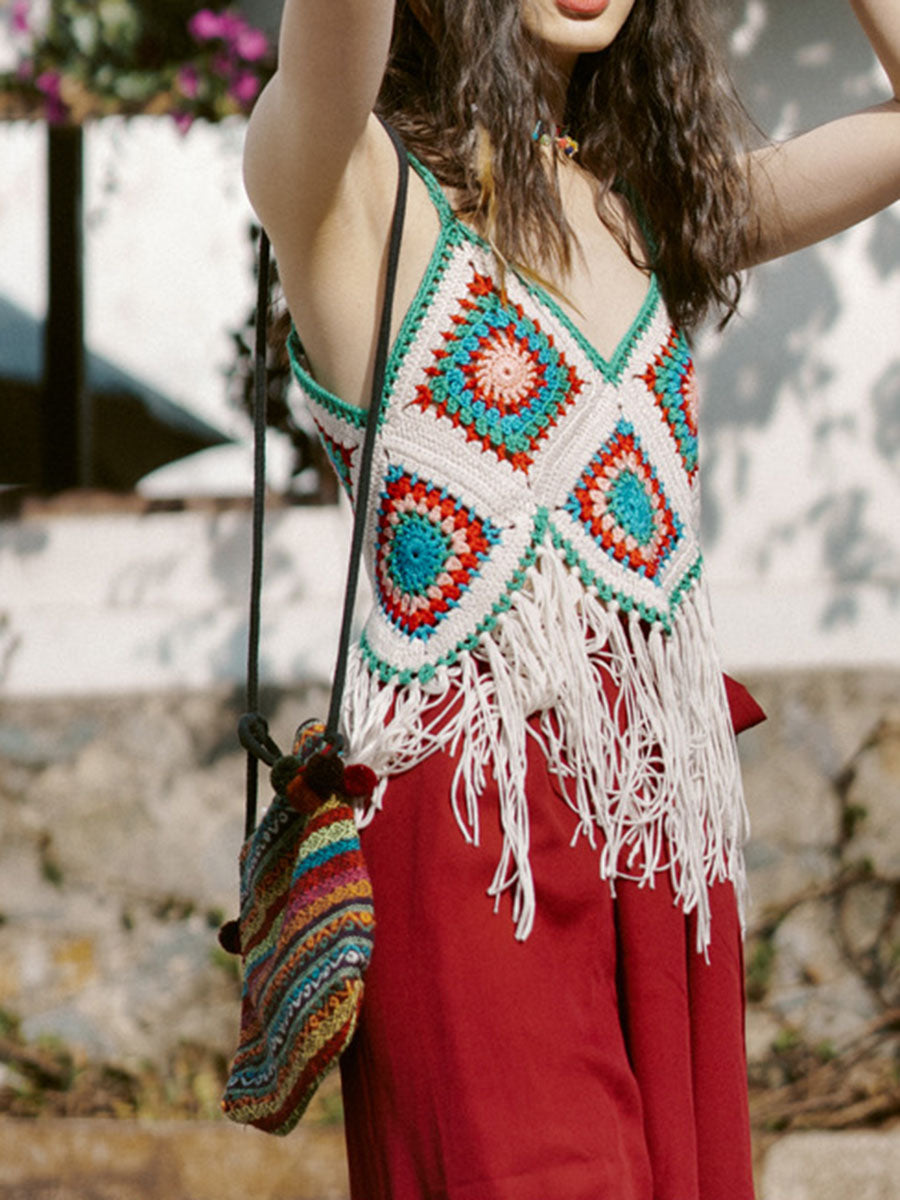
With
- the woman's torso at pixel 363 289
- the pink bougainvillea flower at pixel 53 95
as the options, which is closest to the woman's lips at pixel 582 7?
the woman's torso at pixel 363 289

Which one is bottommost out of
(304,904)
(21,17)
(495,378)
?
(304,904)

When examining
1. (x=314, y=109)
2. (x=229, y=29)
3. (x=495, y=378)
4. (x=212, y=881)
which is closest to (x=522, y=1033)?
(x=495, y=378)

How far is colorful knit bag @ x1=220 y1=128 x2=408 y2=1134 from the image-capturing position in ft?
4.67

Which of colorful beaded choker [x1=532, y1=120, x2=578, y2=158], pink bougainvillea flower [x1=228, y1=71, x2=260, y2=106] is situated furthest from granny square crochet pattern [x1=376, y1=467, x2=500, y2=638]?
pink bougainvillea flower [x1=228, y1=71, x2=260, y2=106]

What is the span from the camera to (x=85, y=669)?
425cm

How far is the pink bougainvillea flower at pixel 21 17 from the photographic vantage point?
4230 millimetres

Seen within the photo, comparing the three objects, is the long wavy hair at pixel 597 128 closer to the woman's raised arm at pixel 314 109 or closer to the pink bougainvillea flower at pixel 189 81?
the woman's raised arm at pixel 314 109

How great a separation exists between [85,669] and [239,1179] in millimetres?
1362

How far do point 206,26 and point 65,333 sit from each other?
1.02 m

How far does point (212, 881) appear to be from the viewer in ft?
13.8

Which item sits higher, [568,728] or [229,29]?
[229,29]

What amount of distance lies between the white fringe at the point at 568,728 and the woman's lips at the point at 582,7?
566 millimetres

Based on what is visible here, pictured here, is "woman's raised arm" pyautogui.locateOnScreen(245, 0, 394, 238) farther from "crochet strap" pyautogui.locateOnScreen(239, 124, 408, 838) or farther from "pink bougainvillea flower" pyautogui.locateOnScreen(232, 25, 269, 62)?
"pink bougainvillea flower" pyautogui.locateOnScreen(232, 25, 269, 62)

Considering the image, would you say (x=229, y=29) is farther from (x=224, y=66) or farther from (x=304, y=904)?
(x=304, y=904)
